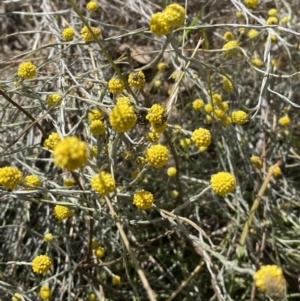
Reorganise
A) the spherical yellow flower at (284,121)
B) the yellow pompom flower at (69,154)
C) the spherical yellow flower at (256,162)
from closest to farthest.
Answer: the yellow pompom flower at (69,154), the spherical yellow flower at (256,162), the spherical yellow flower at (284,121)

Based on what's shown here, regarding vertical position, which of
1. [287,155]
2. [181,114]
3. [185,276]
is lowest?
[185,276]

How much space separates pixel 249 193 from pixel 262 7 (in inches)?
35.1

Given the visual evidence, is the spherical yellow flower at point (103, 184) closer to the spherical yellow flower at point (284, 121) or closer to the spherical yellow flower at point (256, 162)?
the spherical yellow flower at point (256, 162)

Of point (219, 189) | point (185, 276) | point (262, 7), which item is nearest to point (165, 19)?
point (219, 189)

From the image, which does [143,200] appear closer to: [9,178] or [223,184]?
[223,184]

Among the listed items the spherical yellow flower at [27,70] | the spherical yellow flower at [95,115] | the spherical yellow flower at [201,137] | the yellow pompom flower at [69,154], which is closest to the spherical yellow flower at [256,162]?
the spherical yellow flower at [201,137]

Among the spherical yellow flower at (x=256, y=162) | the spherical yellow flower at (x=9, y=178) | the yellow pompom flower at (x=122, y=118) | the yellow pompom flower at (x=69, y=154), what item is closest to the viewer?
the yellow pompom flower at (x=69, y=154)

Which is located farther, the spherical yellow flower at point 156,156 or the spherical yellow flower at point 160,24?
the spherical yellow flower at point 156,156

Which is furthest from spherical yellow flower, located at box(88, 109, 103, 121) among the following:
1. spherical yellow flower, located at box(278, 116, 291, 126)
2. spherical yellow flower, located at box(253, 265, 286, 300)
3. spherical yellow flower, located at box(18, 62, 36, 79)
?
spherical yellow flower, located at box(278, 116, 291, 126)

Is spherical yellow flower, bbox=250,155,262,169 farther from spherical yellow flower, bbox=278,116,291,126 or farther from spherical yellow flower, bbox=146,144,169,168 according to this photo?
spherical yellow flower, bbox=146,144,169,168

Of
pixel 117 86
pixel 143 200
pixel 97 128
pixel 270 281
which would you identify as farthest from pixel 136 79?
pixel 270 281

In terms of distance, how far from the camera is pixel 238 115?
1.42 meters

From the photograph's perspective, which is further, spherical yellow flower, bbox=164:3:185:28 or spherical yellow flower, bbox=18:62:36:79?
spherical yellow flower, bbox=18:62:36:79

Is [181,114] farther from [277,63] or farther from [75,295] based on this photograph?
[75,295]
